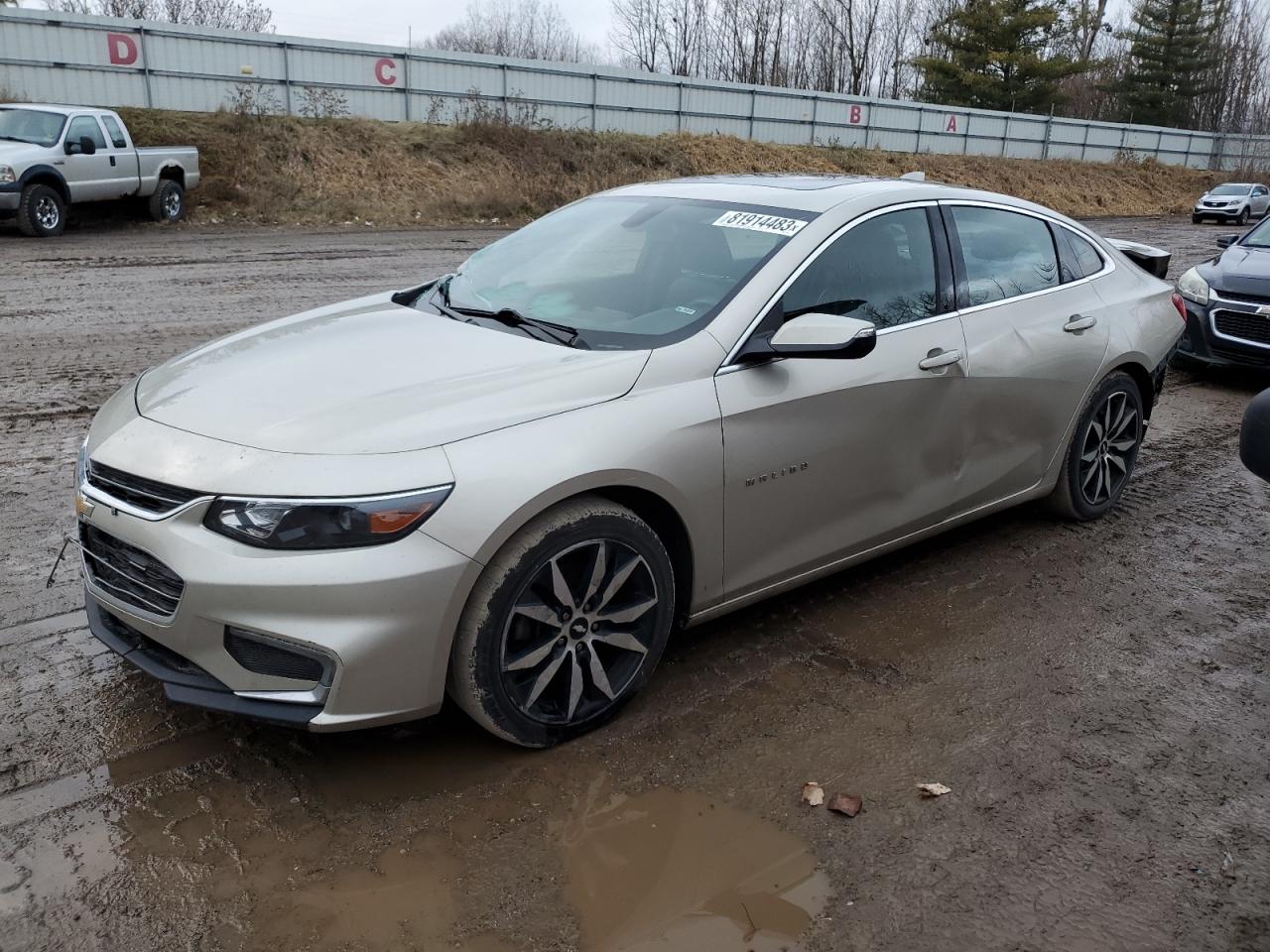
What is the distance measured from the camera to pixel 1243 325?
8.88 m

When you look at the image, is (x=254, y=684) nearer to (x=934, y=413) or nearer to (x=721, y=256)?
(x=721, y=256)

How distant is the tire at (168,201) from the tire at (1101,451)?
57.5ft

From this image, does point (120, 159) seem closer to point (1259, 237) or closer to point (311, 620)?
point (1259, 237)

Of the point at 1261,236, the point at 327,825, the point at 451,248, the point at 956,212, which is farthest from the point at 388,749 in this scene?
the point at 451,248

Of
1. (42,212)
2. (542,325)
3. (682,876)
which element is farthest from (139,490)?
(42,212)

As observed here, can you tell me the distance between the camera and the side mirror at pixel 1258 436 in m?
2.56

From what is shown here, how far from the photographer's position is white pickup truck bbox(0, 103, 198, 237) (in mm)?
15664

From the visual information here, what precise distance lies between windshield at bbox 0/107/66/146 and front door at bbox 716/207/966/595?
16.0m

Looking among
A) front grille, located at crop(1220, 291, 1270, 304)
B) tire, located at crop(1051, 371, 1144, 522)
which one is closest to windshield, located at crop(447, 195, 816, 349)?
tire, located at crop(1051, 371, 1144, 522)

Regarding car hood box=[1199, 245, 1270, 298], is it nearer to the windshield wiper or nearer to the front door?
the front door

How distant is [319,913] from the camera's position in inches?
104

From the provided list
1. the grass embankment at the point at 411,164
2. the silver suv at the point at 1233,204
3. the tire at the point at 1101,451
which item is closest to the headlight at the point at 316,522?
the tire at the point at 1101,451

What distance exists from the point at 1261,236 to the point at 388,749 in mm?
9963

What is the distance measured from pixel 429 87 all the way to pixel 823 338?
26.6 metres
